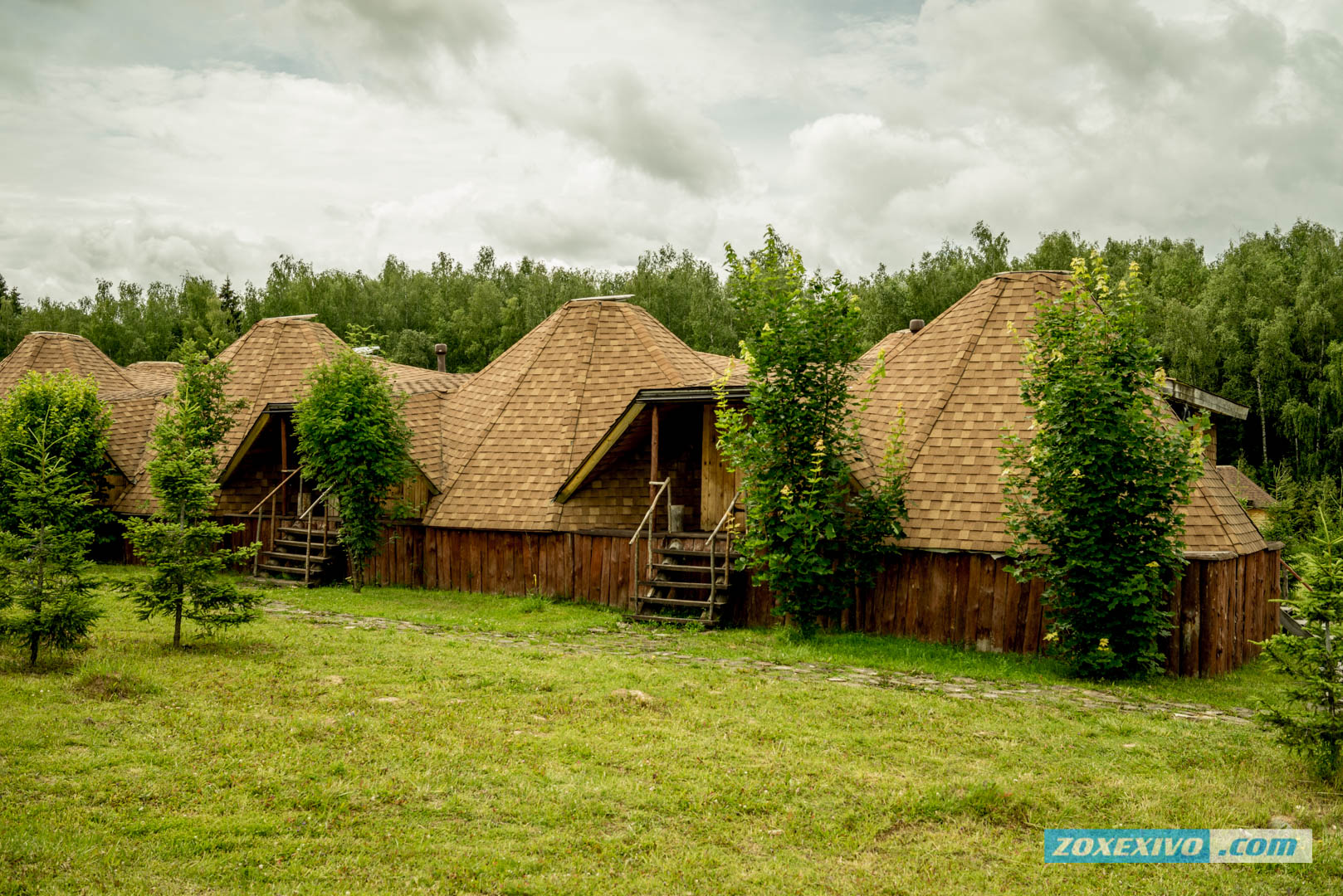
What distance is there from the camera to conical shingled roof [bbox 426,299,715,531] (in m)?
18.5

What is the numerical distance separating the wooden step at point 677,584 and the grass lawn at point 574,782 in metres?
3.97

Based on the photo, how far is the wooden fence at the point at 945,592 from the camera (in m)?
12.3

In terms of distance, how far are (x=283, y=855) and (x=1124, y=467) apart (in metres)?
9.80

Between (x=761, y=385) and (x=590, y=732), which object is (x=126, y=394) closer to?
(x=761, y=385)

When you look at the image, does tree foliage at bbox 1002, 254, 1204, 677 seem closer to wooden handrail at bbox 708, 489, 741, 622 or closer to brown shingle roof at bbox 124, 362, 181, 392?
wooden handrail at bbox 708, 489, 741, 622

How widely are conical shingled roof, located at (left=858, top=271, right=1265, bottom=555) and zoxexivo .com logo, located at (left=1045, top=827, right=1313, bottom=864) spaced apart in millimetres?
6911

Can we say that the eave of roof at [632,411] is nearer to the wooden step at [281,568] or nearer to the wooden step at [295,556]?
the wooden step at [295,556]

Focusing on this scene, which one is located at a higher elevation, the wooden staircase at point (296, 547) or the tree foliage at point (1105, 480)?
the tree foliage at point (1105, 480)

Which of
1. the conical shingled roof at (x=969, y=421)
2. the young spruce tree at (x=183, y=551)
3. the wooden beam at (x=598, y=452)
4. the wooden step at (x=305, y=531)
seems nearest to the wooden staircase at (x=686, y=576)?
the wooden beam at (x=598, y=452)

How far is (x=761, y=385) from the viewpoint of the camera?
13.3 meters

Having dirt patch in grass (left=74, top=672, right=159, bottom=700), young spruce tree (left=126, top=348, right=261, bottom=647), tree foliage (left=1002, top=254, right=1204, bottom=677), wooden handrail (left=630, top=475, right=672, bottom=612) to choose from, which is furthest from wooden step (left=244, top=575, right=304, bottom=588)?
tree foliage (left=1002, top=254, right=1204, bottom=677)

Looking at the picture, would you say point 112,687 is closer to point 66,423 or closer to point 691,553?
point 691,553

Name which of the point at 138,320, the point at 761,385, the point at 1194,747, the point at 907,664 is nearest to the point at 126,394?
the point at 761,385

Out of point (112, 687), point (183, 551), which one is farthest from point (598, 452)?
point (112, 687)
